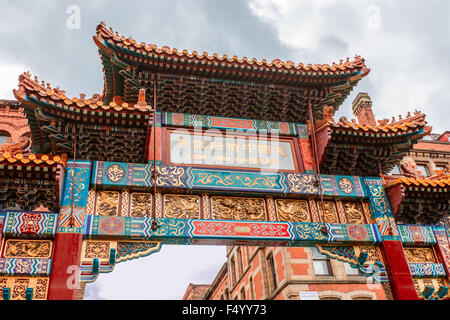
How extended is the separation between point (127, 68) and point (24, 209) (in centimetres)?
370

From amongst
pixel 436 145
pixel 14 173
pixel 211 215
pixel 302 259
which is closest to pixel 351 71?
pixel 211 215

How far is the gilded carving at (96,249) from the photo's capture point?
768 cm

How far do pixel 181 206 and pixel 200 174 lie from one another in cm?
84

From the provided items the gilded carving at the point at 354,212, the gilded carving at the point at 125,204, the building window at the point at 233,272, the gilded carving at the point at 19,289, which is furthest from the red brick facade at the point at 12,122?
the building window at the point at 233,272

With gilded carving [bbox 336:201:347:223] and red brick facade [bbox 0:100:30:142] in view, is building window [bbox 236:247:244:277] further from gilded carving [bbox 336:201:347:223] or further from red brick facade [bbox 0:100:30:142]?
gilded carving [bbox 336:201:347:223]

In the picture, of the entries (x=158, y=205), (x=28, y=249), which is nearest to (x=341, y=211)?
(x=158, y=205)

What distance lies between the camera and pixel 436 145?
79.7 feet

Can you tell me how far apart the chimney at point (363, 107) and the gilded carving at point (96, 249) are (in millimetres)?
17839

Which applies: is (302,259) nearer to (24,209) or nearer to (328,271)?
(328,271)

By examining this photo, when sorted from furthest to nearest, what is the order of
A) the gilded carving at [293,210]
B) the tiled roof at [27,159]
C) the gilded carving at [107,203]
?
the gilded carving at [293,210] < the gilded carving at [107,203] < the tiled roof at [27,159]

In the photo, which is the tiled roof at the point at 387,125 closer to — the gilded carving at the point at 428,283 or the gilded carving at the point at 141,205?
the gilded carving at the point at 428,283

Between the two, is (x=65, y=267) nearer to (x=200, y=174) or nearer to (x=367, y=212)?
(x=200, y=174)

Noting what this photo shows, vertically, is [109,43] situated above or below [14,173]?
above

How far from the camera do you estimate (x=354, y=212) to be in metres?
9.61
